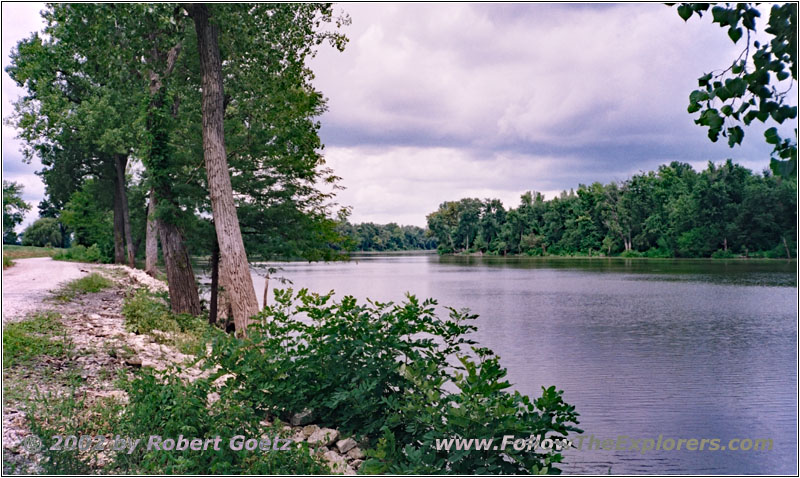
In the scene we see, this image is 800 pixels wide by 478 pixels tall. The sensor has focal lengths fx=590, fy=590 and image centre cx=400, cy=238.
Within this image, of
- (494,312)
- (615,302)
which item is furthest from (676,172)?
(494,312)

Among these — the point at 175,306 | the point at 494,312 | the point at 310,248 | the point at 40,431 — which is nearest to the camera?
the point at 40,431

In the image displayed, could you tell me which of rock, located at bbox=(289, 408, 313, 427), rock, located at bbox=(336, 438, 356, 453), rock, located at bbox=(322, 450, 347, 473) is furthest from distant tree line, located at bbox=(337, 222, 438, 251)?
rock, located at bbox=(322, 450, 347, 473)

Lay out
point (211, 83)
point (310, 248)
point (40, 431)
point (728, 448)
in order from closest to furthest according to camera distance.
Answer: point (40, 431), point (728, 448), point (211, 83), point (310, 248)

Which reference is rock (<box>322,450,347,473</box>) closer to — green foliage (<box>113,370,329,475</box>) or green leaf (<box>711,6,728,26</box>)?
green foliage (<box>113,370,329,475</box>)

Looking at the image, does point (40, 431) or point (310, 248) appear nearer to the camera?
point (40, 431)

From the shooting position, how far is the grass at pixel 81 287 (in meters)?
14.3

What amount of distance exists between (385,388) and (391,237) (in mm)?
138202

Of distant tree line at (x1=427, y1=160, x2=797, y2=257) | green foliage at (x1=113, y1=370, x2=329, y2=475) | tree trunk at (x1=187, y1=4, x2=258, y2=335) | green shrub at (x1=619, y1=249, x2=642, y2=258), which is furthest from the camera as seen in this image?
green shrub at (x1=619, y1=249, x2=642, y2=258)

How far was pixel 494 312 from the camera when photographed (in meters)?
22.8

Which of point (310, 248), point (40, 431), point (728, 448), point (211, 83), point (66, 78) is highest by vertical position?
point (66, 78)

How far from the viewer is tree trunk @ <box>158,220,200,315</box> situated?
45.0 feet

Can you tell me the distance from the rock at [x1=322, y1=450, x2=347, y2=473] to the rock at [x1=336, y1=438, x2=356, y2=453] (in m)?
0.07

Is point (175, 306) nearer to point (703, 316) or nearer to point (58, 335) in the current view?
point (58, 335)

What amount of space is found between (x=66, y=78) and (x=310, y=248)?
1689 cm
